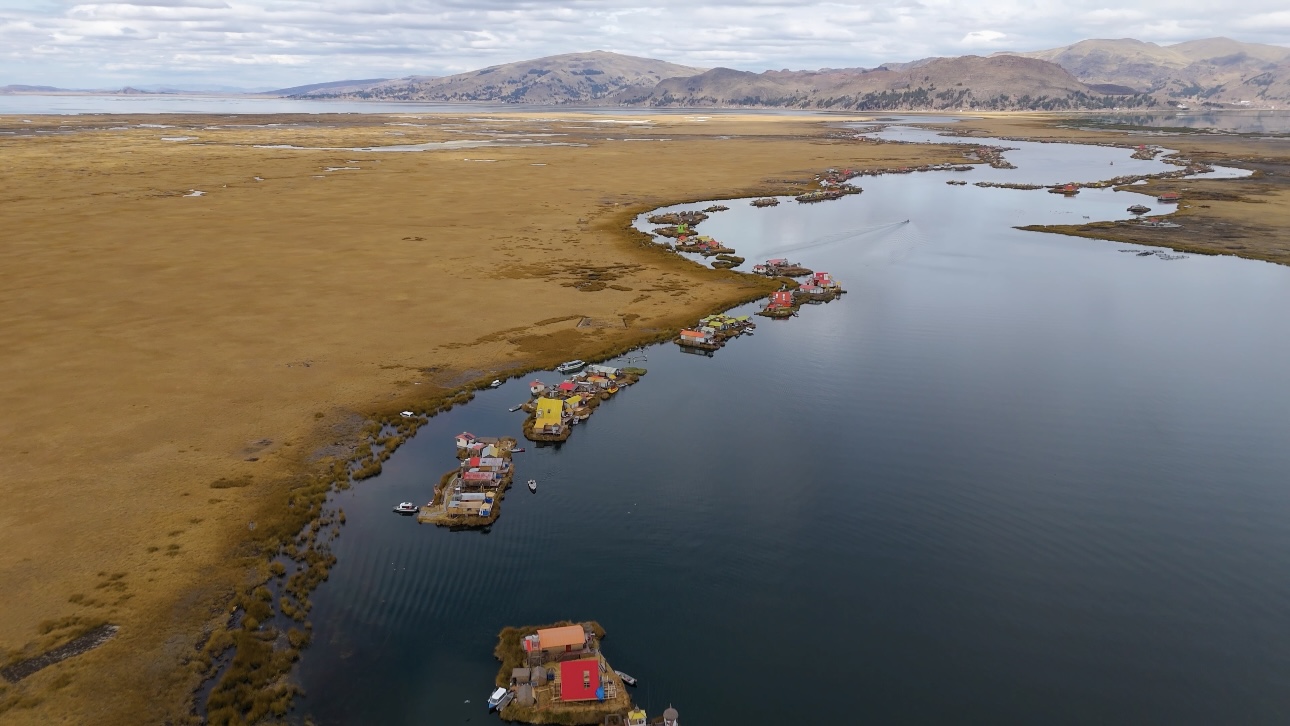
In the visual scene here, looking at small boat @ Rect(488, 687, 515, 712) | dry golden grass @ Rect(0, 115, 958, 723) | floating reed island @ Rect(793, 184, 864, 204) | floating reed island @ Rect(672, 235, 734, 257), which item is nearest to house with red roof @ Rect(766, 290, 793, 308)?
dry golden grass @ Rect(0, 115, 958, 723)

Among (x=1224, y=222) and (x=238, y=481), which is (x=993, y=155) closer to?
(x=1224, y=222)

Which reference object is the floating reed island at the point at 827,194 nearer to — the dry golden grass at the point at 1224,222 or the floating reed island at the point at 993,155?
the dry golden grass at the point at 1224,222

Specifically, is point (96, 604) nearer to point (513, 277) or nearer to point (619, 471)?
point (619, 471)

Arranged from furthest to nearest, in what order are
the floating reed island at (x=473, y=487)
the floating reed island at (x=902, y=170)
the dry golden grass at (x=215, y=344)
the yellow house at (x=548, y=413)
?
1. the floating reed island at (x=902, y=170)
2. the yellow house at (x=548, y=413)
3. the floating reed island at (x=473, y=487)
4. the dry golden grass at (x=215, y=344)

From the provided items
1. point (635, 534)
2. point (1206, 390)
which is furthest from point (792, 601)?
point (1206, 390)

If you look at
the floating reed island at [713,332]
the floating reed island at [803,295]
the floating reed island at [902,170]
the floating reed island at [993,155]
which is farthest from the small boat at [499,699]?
the floating reed island at [993,155]

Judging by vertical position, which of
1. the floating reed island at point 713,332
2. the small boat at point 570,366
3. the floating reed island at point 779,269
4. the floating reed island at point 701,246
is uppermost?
the floating reed island at point 701,246

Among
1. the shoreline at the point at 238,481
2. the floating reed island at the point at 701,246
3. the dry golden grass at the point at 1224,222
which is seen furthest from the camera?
the dry golden grass at the point at 1224,222

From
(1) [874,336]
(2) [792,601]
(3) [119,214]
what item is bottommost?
(2) [792,601]
